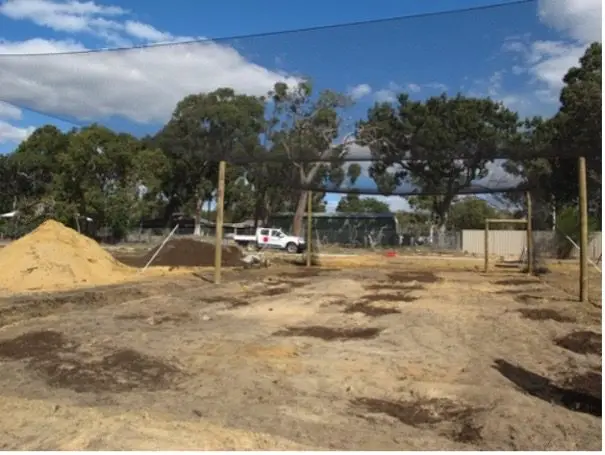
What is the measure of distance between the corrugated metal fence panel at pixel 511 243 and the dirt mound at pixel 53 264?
19348 mm

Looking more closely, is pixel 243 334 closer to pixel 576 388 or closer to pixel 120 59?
pixel 576 388

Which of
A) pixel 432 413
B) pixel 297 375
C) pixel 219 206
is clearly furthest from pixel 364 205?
pixel 432 413

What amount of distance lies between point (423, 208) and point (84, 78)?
198 feet

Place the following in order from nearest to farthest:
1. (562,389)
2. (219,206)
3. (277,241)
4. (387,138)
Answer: (562,389)
(387,138)
(219,206)
(277,241)

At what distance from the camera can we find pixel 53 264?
14.3m

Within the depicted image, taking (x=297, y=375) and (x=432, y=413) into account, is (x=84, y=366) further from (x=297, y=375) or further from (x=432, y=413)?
(x=432, y=413)

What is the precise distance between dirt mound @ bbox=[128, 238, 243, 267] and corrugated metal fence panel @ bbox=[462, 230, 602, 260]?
46.6ft

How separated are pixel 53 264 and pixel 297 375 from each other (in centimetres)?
1048

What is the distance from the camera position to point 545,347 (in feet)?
23.2

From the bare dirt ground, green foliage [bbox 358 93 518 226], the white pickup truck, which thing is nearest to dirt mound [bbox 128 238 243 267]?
green foliage [bbox 358 93 518 226]

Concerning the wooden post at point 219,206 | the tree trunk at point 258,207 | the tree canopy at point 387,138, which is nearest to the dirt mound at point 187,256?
the tree canopy at point 387,138

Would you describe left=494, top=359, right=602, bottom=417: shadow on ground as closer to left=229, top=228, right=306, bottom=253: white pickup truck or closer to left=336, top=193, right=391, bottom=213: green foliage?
left=229, top=228, right=306, bottom=253: white pickup truck

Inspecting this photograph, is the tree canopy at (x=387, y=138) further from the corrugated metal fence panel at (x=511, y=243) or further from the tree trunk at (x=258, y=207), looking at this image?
the tree trunk at (x=258, y=207)

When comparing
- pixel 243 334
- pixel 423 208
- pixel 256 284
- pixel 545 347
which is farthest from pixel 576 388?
pixel 423 208
